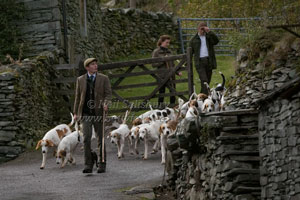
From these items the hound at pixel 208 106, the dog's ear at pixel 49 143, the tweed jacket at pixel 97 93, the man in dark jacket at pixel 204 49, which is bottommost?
the dog's ear at pixel 49 143

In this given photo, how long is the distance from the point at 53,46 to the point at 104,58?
554cm

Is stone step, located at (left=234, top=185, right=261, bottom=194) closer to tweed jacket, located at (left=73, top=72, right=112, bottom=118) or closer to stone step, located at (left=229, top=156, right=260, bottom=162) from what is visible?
stone step, located at (left=229, top=156, right=260, bottom=162)

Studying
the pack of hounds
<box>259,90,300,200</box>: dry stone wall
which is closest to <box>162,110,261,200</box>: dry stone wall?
<box>259,90,300,200</box>: dry stone wall

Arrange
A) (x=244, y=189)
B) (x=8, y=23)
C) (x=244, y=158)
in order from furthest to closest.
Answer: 1. (x=8, y=23)
2. (x=244, y=158)
3. (x=244, y=189)

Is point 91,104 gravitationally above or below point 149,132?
above

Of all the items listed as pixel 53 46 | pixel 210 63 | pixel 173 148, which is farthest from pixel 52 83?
pixel 173 148

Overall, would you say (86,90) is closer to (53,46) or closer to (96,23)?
(53,46)

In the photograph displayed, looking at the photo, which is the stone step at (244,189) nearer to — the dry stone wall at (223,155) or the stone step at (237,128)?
the dry stone wall at (223,155)

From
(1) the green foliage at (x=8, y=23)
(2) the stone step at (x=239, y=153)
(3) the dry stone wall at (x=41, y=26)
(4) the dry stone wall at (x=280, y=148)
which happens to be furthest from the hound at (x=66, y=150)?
(1) the green foliage at (x=8, y=23)

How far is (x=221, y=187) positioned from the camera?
27.2ft

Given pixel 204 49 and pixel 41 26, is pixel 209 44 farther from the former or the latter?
pixel 41 26

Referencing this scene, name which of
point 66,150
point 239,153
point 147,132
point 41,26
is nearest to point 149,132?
point 147,132

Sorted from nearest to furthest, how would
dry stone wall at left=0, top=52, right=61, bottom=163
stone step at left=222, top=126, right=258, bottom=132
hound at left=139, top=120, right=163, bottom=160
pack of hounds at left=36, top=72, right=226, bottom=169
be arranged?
1. stone step at left=222, top=126, right=258, bottom=132
2. pack of hounds at left=36, top=72, right=226, bottom=169
3. hound at left=139, top=120, right=163, bottom=160
4. dry stone wall at left=0, top=52, right=61, bottom=163

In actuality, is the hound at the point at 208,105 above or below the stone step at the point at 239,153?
above
